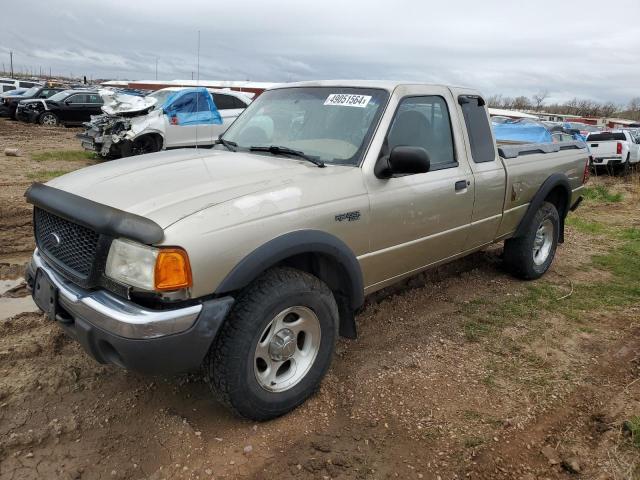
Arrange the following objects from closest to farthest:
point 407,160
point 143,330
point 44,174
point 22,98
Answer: point 143,330 < point 407,160 < point 44,174 < point 22,98

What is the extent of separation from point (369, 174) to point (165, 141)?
33.5 feet

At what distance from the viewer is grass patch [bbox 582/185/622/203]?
41.3ft

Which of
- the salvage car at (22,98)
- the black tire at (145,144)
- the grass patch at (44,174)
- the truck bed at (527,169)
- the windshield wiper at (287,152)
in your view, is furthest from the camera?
the salvage car at (22,98)

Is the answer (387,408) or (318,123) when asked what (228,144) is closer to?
(318,123)

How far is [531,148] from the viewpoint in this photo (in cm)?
509

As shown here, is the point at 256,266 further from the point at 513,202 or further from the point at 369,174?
the point at 513,202

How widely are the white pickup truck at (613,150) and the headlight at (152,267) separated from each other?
61.2 feet

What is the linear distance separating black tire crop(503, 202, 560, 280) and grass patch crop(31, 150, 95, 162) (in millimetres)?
11129

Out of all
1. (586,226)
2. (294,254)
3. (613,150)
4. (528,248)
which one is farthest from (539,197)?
(613,150)

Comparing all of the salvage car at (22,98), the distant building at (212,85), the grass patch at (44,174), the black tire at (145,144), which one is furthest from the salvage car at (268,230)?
the distant building at (212,85)

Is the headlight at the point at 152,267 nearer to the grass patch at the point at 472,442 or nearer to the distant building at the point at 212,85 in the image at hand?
the grass patch at the point at 472,442

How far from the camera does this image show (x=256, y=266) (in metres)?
2.57

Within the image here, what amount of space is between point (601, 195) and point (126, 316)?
13617mm

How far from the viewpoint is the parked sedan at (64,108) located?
21.3 metres
